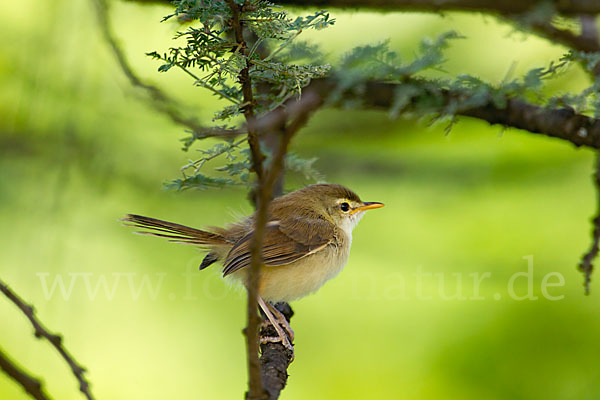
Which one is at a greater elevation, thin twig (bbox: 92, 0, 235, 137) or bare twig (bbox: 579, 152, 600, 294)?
thin twig (bbox: 92, 0, 235, 137)

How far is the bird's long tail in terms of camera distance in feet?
7.65

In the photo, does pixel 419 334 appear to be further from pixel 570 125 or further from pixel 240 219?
pixel 570 125

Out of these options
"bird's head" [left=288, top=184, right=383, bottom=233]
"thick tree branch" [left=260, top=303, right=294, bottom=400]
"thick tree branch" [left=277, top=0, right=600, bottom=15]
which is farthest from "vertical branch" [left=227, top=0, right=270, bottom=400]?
"bird's head" [left=288, top=184, right=383, bottom=233]

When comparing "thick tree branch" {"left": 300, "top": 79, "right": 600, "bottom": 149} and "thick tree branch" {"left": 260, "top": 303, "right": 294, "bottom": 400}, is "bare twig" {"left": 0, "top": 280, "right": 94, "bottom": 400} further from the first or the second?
"thick tree branch" {"left": 300, "top": 79, "right": 600, "bottom": 149}

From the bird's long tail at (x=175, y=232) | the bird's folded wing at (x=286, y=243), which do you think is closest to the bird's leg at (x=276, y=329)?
the bird's folded wing at (x=286, y=243)

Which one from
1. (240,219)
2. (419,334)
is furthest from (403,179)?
(240,219)

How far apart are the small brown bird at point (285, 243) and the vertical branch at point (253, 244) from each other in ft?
2.94

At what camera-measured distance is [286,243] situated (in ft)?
8.38

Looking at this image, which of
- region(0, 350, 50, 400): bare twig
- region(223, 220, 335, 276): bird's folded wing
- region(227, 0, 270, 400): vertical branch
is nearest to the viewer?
region(227, 0, 270, 400): vertical branch

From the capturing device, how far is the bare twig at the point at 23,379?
99 centimetres

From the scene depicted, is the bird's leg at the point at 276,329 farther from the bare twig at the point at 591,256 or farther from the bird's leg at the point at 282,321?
the bare twig at the point at 591,256

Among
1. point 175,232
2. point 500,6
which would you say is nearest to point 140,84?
point 175,232

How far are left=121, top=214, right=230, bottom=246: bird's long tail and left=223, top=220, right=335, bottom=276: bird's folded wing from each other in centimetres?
19

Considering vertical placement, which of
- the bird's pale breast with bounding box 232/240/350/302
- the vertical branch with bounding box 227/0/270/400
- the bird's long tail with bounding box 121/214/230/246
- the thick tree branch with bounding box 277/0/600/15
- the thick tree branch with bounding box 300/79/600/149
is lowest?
the vertical branch with bounding box 227/0/270/400
